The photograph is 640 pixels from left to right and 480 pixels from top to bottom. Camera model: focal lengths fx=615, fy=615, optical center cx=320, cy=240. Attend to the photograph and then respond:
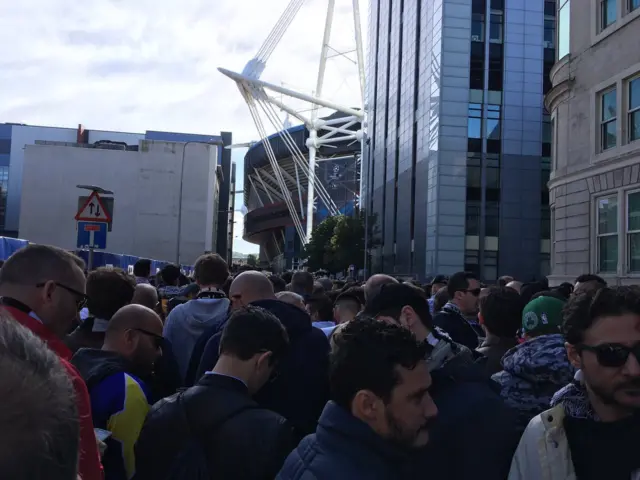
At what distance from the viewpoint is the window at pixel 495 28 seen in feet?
126

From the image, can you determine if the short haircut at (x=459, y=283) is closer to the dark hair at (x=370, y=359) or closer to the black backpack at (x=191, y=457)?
the black backpack at (x=191, y=457)

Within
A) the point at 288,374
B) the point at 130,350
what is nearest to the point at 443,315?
the point at 288,374

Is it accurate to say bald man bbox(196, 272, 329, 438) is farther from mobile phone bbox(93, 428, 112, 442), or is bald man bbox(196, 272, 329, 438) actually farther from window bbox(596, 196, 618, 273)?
window bbox(596, 196, 618, 273)

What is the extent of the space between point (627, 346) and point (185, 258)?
5085 cm

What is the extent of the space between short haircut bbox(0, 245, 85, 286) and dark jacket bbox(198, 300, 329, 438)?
116cm

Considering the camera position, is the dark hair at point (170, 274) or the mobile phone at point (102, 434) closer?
the mobile phone at point (102, 434)

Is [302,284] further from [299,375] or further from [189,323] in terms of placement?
[299,375]

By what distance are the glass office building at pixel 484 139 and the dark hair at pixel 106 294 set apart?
112 feet

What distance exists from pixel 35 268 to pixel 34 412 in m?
2.02

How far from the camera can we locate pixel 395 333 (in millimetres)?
2115

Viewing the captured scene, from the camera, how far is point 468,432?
2.34 meters

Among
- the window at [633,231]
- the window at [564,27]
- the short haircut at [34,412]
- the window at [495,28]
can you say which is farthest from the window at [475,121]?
the short haircut at [34,412]

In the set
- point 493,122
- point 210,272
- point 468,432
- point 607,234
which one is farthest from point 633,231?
point 493,122

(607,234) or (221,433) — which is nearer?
(221,433)
